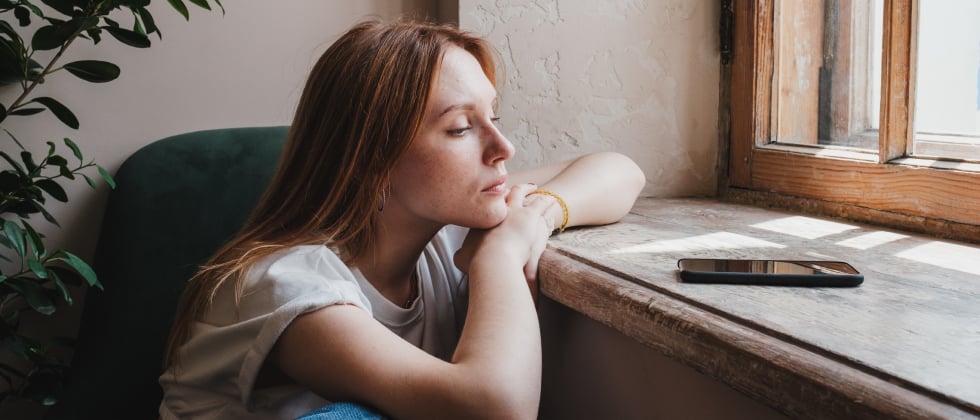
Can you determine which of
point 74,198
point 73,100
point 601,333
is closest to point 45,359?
point 74,198

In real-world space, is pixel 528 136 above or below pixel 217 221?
above

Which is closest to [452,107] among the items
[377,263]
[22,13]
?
[377,263]

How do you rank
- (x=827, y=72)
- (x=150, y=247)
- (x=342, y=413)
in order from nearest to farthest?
(x=342, y=413) < (x=150, y=247) < (x=827, y=72)

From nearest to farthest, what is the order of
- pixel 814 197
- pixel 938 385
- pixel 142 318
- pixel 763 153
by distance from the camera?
pixel 938 385
pixel 142 318
pixel 814 197
pixel 763 153

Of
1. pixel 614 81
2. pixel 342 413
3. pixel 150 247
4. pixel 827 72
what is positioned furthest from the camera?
pixel 614 81

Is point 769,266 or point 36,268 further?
point 36,268

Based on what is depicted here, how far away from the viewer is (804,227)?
1.33 m

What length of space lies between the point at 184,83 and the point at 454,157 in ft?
2.43

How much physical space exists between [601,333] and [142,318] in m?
0.84

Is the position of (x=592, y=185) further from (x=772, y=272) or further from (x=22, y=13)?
(x=22, y=13)

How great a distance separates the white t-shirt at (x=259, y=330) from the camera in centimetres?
93

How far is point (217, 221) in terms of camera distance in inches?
56.6

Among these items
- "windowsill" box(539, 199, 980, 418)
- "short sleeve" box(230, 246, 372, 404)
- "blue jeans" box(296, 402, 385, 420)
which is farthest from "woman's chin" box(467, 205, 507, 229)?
"blue jeans" box(296, 402, 385, 420)

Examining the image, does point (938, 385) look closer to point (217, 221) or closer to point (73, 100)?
point (217, 221)
